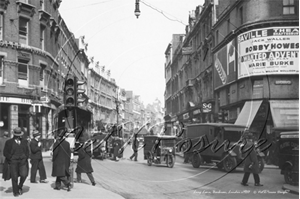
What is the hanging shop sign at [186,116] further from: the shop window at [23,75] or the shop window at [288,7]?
the shop window at [23,75]

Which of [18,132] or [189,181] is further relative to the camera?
[18,132]

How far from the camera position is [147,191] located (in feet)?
31.3

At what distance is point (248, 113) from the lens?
474cm

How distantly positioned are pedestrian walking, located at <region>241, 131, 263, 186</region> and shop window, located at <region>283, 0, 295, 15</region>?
66.3 inches

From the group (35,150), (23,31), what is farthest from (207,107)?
(35,150)

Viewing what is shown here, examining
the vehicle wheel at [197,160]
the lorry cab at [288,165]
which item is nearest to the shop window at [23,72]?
the vehicle wheel at [197,160]

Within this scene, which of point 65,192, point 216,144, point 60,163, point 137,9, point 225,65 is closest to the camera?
point 225,65

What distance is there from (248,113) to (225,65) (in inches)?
46.6

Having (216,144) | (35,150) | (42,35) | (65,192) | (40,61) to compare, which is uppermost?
(42,35)

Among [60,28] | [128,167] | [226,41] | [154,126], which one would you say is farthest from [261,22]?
[128,167]

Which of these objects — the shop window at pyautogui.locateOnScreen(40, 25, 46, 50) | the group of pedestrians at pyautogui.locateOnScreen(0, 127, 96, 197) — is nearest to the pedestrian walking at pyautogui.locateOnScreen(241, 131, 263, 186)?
the shop window at pyautogui.locateOnScreen(40, 25, 46, 50)

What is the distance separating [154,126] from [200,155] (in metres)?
1.37

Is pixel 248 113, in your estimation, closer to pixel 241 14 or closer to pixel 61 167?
pixel 241 14

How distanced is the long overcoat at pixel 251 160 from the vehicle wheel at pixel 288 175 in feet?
1.55
